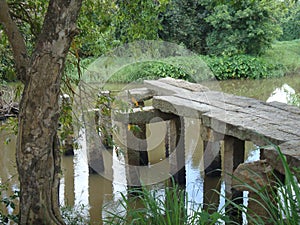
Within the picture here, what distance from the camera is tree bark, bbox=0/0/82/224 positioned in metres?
2.42

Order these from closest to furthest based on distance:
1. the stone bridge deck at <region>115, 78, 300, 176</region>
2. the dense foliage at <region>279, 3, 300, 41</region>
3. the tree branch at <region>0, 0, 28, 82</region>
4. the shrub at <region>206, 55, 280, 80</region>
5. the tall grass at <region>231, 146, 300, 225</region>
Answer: the tall grass at <region>231, 146, 300, 225</region> < the tree branch at <region>0, 0, 28, 82</region> < the stone bridge deck at <region>115, 78, 300, 176</region> < the shrub at <region>206, 55, 280, 80</region> < the dense foliage at <region>279, 3, 300, 41</region>

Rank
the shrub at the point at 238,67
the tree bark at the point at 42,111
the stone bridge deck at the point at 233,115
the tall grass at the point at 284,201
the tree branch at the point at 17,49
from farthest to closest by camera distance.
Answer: the shrub at the point at 238,67
the stone bridge deck at the point at 233,115
the tree branch at the point at 17,49
the tree bark at the point at 42,111
the tall grass at the point at 284,201

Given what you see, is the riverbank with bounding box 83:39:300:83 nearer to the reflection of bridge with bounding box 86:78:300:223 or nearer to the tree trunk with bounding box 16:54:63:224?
the reflection of bridge with bounding box 86:78:300:223

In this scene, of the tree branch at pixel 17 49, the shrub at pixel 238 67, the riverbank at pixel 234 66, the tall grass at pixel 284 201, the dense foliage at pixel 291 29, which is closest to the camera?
the tall grass at pixel 284 201

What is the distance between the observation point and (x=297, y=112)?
4.81m

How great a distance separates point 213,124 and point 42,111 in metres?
2.76

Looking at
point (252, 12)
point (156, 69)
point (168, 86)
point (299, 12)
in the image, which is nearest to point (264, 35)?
point (252, 12)

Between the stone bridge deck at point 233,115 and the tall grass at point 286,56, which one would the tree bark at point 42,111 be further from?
the tall grass at point 286,56

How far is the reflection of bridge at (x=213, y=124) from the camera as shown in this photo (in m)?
3.99

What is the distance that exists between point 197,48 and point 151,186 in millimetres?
14398

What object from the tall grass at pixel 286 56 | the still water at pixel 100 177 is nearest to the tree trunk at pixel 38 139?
the still water at pixel 100 177

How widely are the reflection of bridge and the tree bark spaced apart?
3.66ft

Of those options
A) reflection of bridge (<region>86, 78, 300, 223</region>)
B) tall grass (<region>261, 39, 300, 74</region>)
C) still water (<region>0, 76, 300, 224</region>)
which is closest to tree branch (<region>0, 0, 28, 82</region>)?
reflection of bridge (<region>86, 78, 300, 223</region>)

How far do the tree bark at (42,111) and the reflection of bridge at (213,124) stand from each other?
111 cm
